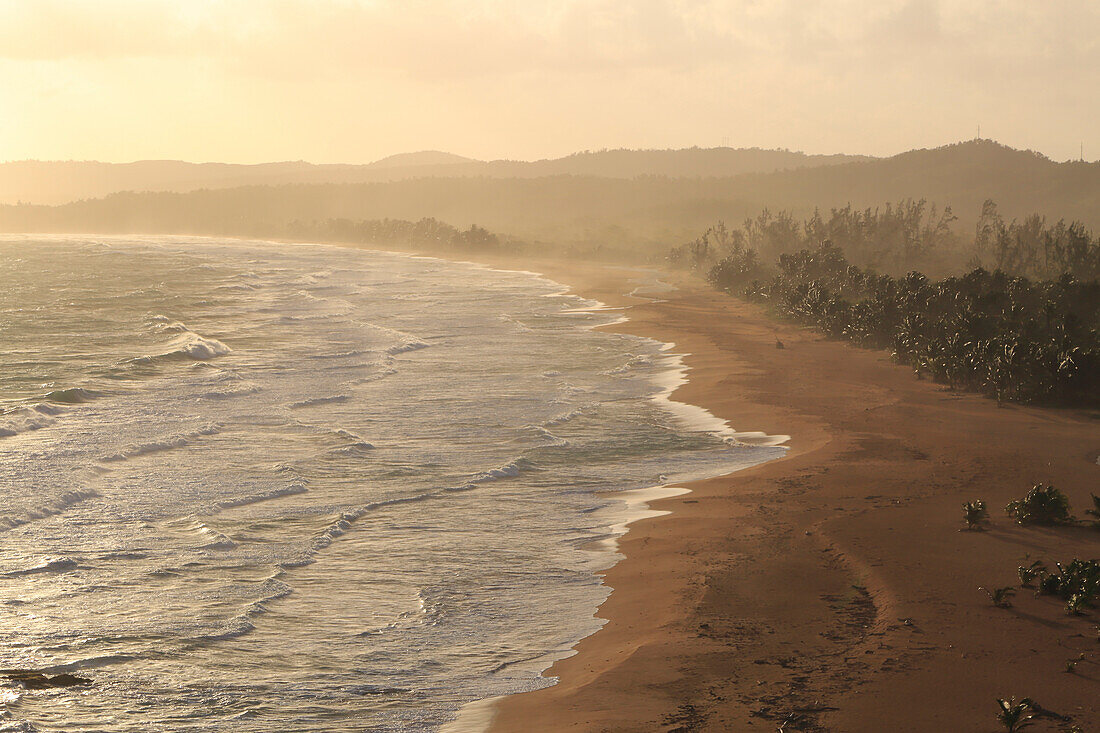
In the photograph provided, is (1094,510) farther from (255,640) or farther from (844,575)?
Answer: (255,640)

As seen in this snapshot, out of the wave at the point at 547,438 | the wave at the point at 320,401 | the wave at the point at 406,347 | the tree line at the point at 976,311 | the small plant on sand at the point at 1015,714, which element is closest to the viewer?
the small plant on sand at the point at 1015,714

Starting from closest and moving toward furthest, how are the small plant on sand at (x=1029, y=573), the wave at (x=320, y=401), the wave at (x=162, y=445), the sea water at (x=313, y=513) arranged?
the sea water at (x=313, y=513), the small plant on sand at (x=1029, y=573), the wave at (x=162, y=445), the wave at (x=320, y=401)

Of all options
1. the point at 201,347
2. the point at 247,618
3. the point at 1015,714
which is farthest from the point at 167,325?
the point at 1015,714

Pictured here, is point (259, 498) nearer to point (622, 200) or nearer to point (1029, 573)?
point (1029, 573)

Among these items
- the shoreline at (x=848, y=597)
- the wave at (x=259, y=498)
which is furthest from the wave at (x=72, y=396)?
the shoreline at (x=848, y=597)

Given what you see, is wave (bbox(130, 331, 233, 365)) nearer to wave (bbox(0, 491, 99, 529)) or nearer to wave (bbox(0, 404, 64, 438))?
wave (bbox(0, 404, 64, 438))

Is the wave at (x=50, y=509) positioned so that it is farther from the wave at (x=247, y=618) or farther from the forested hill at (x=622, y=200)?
the forested hill at (x=622, y=200)

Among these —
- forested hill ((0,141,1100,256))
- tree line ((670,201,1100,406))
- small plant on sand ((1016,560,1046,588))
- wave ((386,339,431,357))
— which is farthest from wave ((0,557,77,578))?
forested hill ((0,141,1100,256))

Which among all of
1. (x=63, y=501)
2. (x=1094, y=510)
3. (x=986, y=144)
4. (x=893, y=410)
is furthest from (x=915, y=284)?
(x=986, y=144)
